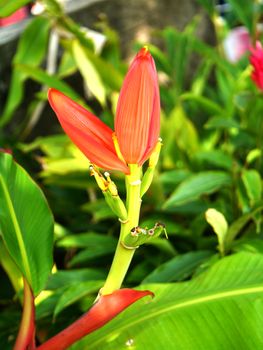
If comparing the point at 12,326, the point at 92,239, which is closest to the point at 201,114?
the point at 92,239

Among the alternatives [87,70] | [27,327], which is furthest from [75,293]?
[87,70]

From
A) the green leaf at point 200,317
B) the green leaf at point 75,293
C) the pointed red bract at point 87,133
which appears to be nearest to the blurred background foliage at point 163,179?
the green leaf at point 75,293

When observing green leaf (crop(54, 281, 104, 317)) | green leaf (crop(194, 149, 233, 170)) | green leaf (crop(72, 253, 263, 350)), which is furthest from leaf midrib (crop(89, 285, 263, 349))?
green leaf (crop(194, 149, 233, 170))

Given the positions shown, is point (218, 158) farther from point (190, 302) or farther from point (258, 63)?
point (190, 302)

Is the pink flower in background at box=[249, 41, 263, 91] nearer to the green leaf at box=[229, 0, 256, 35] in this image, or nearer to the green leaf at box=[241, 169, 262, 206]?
the green leaf at box=[241, 169, 262, 206]

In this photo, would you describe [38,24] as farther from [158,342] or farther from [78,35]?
[158,342]

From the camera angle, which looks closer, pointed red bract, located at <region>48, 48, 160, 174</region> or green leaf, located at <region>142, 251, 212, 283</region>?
pointed red bract, located at <region>48, 48, 160, 174</region>

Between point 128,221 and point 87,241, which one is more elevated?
point 128,221
